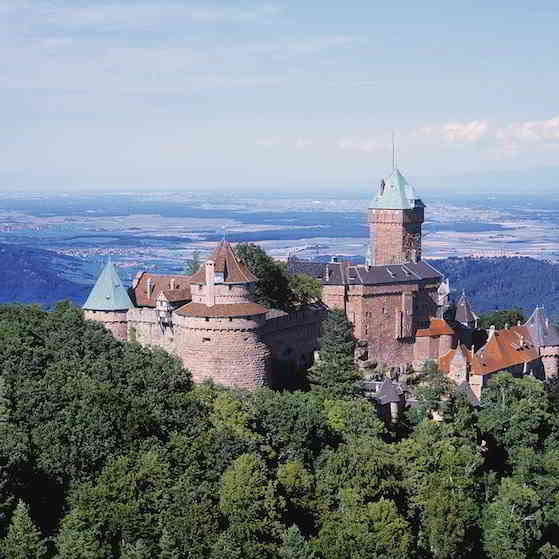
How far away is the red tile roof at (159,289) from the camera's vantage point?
196ft

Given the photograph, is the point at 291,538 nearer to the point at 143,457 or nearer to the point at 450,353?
the point at 143,457

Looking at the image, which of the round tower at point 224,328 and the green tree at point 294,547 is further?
the round tower at point 224,328

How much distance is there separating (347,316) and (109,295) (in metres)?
15.5

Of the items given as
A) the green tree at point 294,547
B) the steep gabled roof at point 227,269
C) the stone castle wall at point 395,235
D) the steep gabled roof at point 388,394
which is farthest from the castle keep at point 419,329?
the green tree at point 294,547

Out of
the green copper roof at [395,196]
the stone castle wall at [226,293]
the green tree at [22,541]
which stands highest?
the green copper roof at [395,196]

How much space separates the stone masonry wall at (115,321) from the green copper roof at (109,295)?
250mm

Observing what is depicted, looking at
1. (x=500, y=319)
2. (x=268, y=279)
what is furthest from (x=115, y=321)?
(x=500, y=319)

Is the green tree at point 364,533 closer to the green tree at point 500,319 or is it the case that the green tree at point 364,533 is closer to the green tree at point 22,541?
the green tree at point 22,541

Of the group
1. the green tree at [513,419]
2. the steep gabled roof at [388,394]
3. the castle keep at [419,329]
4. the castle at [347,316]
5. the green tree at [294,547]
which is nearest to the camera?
the green tree at [294,547]

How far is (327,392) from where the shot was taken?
188 ft

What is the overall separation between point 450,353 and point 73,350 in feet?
80.7

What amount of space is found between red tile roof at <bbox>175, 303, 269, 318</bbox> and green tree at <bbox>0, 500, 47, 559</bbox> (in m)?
17.0

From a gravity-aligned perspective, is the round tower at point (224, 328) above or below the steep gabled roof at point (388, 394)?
above

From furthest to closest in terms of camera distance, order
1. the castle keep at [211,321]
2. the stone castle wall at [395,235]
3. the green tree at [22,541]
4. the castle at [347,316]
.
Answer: the stone castle wall at [395,235], the castle at [347,316], the castle keep at [211,321], the green tree at [22,541]
